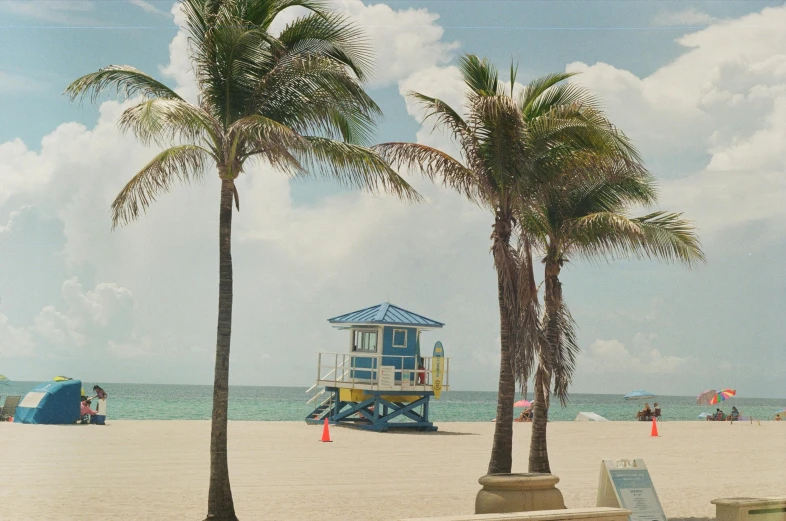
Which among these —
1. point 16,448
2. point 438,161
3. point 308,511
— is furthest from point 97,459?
point 438,161

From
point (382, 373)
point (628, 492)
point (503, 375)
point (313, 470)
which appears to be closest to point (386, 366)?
point (382, 373)

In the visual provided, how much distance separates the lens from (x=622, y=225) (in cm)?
1342

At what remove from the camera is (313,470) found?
653 inches

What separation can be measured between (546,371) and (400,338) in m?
14.9

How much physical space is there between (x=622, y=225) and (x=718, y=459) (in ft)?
34.0

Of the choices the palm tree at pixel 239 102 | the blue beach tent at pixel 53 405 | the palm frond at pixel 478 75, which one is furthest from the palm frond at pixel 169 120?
the blue beach tent at pixel 53 405

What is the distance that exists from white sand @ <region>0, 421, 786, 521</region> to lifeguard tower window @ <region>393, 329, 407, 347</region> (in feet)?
9.91

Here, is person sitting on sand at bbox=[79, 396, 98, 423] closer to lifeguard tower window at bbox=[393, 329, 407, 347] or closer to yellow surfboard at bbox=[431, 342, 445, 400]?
lifeguard tower window at bbox=[393, 329, 407, 347]

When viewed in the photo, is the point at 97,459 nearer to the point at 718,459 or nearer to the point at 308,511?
the point at 308,511

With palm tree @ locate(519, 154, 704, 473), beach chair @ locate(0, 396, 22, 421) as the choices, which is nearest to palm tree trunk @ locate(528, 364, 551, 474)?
palm tree @ locate(519, 154, 704, 473)

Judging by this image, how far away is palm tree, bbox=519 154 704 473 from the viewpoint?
547 inches

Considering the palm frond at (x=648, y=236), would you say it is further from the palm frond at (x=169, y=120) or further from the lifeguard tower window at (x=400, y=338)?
the lifeguard tower window at (x=400, y=338)

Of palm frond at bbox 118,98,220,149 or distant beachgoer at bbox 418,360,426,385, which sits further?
distant beachgoer at bbox 418,360,426,385

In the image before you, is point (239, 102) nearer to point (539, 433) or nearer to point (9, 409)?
point (539, 433)
